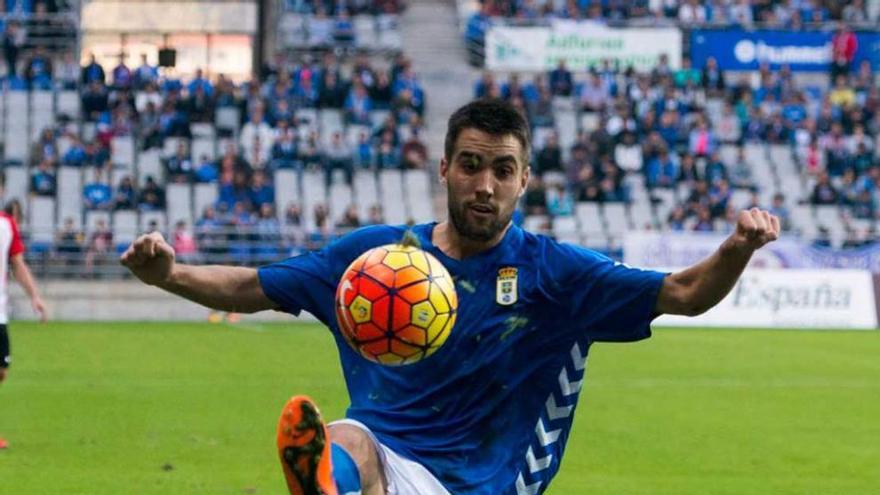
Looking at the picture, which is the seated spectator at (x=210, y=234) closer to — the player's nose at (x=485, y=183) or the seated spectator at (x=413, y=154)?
the seated spectator at (x=413, y=154)

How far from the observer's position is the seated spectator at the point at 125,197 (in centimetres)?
3178

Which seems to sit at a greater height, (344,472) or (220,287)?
(220,287)

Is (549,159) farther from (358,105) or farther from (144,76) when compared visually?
(144,76)

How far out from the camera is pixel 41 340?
2372cm

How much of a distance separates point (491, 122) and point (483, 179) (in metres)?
0.22

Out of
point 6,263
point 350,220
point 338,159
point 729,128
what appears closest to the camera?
point 6,263

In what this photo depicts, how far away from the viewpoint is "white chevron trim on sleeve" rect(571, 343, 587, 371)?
6.27 m

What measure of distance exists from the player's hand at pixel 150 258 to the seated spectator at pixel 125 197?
86.1 ft

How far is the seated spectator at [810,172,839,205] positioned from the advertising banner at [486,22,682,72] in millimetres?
6290

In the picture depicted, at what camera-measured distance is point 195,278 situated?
6160 millimetres

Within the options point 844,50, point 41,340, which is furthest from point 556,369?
point 844,50

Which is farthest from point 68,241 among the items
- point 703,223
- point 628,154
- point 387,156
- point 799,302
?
point 799,302

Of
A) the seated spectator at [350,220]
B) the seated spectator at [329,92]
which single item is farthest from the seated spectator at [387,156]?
the seated spectator at [350,220]

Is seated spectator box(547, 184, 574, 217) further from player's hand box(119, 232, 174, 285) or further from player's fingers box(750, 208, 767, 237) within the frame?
player's fingers box(750, 208, 767, 237)
